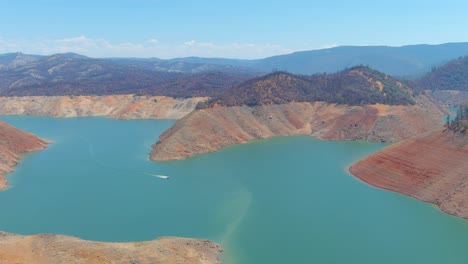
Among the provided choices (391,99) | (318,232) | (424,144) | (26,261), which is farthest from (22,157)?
(391,99)

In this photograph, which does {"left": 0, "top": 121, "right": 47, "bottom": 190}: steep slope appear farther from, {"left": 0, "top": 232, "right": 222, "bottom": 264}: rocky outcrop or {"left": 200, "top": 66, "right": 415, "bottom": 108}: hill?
{"left": 200, "top": 66, "right": 415, "bottom": 108}: hill

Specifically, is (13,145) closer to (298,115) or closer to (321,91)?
(298,115)

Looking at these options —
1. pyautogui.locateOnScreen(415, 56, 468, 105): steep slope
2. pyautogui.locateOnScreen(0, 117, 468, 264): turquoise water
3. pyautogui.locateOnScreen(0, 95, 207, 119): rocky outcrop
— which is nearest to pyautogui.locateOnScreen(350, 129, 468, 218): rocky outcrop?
pyautogui.locateOnScreen(0, 117, 468, 264): turquoise water

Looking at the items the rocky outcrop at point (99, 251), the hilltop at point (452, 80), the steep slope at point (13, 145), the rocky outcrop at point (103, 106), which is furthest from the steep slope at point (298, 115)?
the hilltop at point (452, 80)

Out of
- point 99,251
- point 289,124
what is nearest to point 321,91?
point 289,124

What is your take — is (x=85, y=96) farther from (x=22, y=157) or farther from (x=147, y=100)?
(x=22, y=157)

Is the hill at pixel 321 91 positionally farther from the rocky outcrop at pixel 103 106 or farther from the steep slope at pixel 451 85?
the steep slope at pixel 451 85

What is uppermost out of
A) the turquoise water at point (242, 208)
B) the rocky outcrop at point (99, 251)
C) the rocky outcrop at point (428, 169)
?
the rocky outcrop at point (428, 169)
